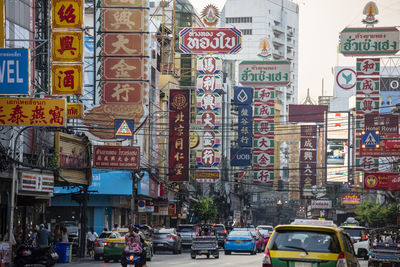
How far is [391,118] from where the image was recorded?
75.3 meters

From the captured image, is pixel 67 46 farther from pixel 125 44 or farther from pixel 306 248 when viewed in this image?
pixel 306 248

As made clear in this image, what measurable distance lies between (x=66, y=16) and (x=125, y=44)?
977cm

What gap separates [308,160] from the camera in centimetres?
12950

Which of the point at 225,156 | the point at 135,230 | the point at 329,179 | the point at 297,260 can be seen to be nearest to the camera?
the point at 297,260

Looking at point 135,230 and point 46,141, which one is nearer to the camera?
point 135,230

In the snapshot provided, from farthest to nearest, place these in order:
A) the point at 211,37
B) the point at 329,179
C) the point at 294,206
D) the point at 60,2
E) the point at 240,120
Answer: the point at 294,206 → the point at 329,179 → the point at 240,120 → the point at 211,37 → the point at 60,2

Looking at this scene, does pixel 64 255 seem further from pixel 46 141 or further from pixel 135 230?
pixel 135 230

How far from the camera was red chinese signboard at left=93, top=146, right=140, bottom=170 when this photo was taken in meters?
41.8

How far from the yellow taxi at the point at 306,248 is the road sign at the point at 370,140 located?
47.9m

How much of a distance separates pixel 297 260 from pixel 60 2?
20917mm

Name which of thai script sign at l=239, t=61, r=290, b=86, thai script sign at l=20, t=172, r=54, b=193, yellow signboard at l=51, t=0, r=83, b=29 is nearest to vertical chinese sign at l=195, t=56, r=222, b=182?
thai script sign at l=239, t=61, r=290, b=86

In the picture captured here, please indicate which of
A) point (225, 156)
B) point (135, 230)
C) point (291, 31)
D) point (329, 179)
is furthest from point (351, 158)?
point (135, 230)

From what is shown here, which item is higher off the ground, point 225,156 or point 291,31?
point 291,31

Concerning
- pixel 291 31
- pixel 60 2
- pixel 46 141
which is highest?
pixel 291 31
